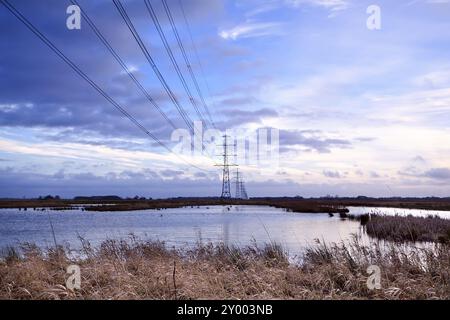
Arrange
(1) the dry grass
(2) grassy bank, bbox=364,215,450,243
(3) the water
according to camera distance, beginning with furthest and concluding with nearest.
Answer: (2) grassy bank, bbox=364,215,450,243 → (3) the water → (1) the dry grass

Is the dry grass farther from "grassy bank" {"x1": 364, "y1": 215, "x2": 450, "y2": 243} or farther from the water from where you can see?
"grassy bank" {"x1": 364, "y1": 215, "x2": 450, "y2": 243}

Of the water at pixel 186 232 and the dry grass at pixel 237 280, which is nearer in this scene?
the dry grass at pixel 237 280

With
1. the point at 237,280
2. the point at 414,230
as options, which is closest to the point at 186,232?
the point at 414,230

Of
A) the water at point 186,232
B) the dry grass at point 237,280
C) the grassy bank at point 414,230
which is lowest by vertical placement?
the water at point 186,232

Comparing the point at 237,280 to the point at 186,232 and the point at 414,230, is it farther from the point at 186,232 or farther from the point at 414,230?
the point at 186,232

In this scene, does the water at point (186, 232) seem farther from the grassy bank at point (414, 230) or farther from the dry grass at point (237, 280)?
the dry grass at point (237, 280)

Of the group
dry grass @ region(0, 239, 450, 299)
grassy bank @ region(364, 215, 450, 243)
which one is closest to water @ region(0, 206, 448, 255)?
grassy bank @ region(364, 215, 450, 243)

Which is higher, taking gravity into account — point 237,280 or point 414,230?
point 237,280

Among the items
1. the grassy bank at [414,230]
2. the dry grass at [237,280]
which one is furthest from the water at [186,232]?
the dry grass at [237,280]
